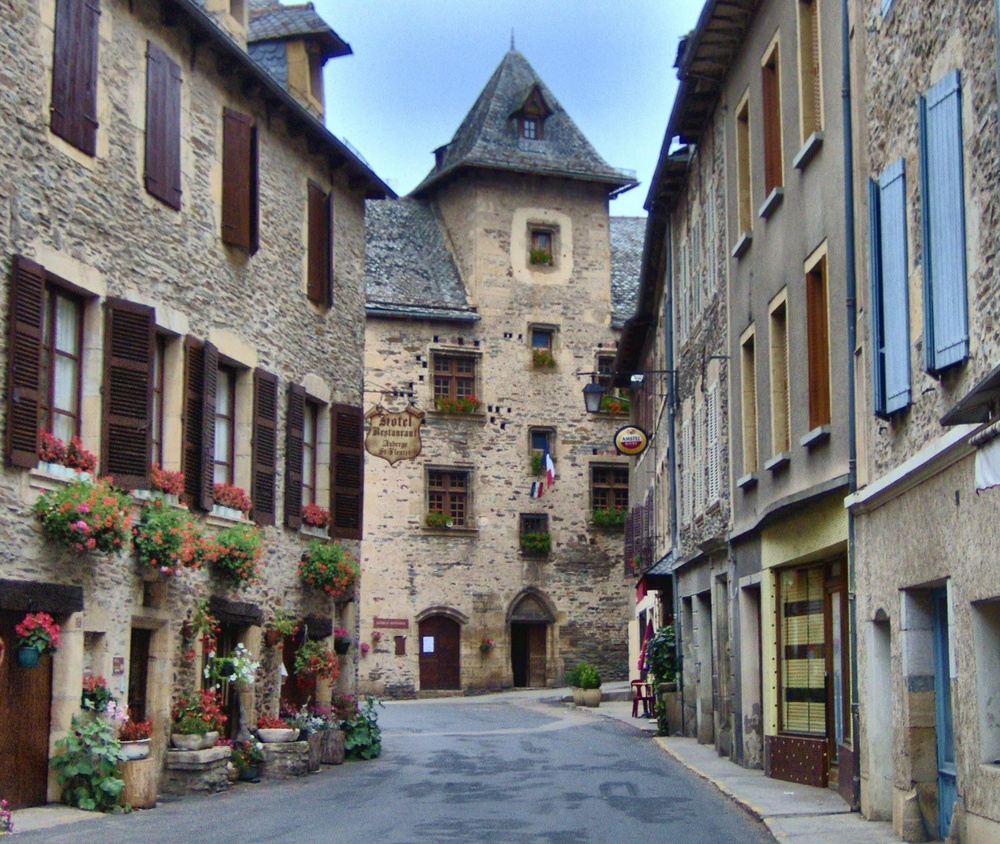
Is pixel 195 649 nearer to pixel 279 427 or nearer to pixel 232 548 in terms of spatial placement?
pixel 232 548

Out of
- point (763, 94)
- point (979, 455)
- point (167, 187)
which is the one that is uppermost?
point (763, 94)

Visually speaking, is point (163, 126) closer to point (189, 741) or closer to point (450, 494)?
point (189, 741)

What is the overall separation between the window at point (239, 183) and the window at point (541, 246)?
22.7 meters

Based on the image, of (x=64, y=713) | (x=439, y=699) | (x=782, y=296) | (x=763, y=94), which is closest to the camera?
(x=64, y=713)

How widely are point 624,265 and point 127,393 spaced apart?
29.9 m

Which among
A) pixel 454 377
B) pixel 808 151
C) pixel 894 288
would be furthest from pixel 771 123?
pixel 454 377

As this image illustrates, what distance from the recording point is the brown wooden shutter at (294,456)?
1823 cm

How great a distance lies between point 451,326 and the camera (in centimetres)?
3847

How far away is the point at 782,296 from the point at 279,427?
6415mm

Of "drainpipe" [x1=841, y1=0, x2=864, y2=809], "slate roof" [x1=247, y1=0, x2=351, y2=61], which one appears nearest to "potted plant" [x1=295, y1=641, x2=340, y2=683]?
"drainpipe" [x1=841, y1=0, x2=864, y2=809]

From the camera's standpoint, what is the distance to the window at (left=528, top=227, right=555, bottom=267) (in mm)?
39719

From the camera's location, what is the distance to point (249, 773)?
1563 cm

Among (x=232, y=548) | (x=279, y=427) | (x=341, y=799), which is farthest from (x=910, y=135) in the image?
(x=279, y=427)

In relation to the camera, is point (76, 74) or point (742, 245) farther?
point (742, 245)
